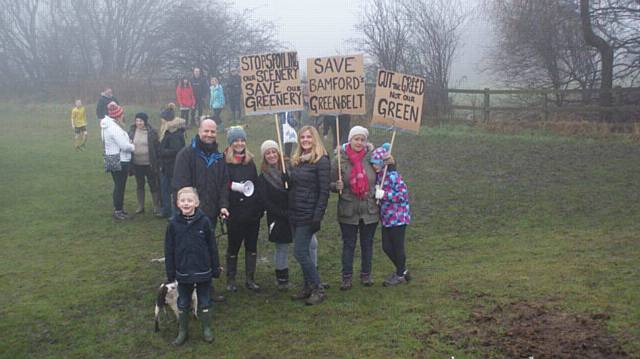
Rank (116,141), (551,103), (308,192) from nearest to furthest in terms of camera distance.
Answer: (308,192) → (116,141) → (551,103)

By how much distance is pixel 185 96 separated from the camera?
21266 mm

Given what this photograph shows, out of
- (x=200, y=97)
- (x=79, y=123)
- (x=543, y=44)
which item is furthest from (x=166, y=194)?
(x=543, y=44)

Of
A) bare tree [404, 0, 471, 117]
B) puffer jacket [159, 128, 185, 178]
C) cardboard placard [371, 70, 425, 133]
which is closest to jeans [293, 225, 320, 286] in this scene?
cardboard placard [371, 70, 425, 133]

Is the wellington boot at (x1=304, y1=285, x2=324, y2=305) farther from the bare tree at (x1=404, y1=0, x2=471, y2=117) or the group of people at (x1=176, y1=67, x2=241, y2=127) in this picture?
the bare tree at (x1=404, y1=0, x2=471, y2=117)

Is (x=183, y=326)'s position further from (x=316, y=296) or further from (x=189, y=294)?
(x=316, y=296)

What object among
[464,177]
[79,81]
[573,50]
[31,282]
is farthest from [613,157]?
[79,81]

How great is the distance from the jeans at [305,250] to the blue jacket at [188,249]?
1072 mm

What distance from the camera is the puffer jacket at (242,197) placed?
6.91 meters

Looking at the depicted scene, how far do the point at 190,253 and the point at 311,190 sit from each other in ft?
4.78

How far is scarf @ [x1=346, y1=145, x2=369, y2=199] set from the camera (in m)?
6.88

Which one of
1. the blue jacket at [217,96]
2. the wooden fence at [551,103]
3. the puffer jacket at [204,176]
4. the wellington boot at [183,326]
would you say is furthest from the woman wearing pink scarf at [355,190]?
the wooden fence at [551,103]

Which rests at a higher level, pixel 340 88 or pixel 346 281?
pixel 340 88

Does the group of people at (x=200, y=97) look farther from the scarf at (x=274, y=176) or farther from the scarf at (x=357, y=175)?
the scarf at (x=357, y=175)

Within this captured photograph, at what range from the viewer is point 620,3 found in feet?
68.2
